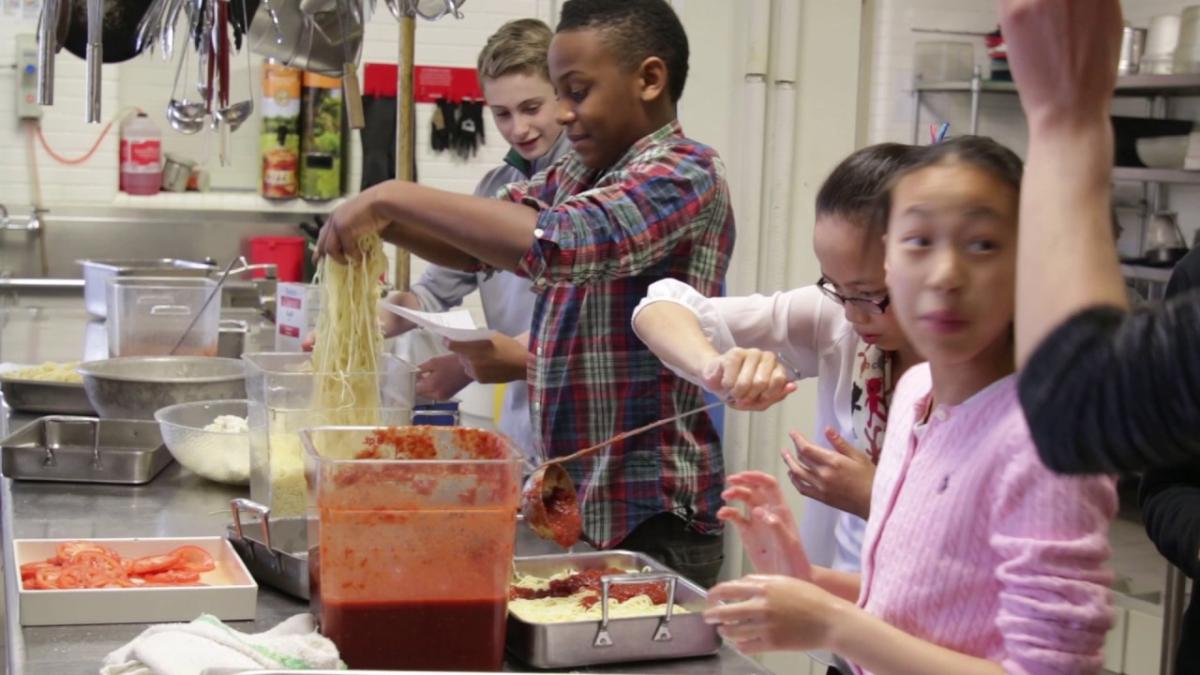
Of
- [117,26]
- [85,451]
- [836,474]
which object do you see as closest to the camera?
[836,474]

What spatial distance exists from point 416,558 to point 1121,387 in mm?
866

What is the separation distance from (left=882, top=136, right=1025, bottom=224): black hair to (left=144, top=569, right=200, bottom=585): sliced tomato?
108cm

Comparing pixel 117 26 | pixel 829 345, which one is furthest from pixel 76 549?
pixel 117 26

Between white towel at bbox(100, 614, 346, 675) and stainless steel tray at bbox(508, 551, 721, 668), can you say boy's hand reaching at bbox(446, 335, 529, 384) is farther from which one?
white towel at bbox(100, 614, 346, 675)

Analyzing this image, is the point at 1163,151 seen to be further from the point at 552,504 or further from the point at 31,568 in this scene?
the point at 31,568

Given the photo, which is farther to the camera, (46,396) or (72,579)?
(46,396)

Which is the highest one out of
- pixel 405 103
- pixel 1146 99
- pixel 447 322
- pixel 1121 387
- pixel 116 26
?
pixel 1146 99

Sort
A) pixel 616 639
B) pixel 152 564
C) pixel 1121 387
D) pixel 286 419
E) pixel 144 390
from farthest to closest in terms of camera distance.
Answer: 1. pixel 144 390
2. pixel 286 419
3. pixel 152 564
4. pixel 616 639
5. pixel 1121 387

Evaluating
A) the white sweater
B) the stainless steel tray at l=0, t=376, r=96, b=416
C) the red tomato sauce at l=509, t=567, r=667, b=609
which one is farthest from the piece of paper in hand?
the stainless steel tray at l=0, t=376, r=96, b=416

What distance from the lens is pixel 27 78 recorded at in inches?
236

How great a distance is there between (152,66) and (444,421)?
14.5ft

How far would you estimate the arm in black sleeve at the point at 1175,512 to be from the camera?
198 cm

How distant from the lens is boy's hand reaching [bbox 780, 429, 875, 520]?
1770mm

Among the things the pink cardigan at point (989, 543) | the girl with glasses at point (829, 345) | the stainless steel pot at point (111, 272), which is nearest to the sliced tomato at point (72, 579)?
the girl with glasses at point (829, 345)
